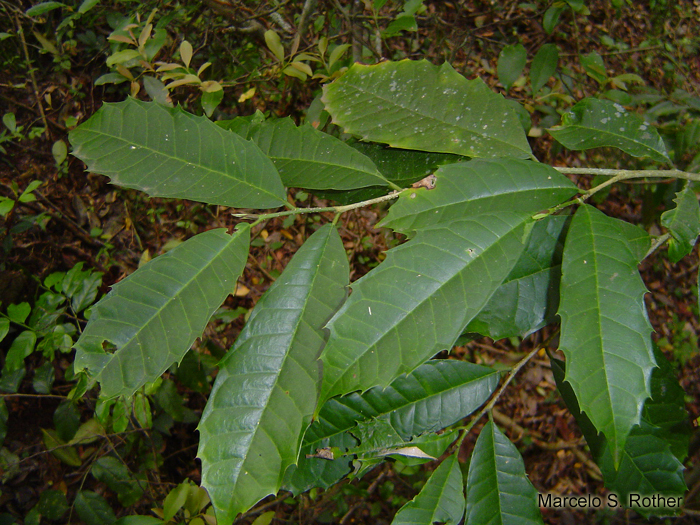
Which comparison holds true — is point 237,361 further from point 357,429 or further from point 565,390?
point 565,390

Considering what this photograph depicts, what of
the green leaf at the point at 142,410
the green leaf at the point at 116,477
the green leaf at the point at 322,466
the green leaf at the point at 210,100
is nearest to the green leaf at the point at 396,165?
the green leaf at the point at 322,466

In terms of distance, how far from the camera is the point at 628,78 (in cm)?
220

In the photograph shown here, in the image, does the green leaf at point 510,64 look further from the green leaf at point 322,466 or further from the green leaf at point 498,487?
the green leaf at point 322,466

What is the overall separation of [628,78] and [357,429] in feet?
7.66

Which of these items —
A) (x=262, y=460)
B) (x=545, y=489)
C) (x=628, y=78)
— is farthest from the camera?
(x=545, y=489)

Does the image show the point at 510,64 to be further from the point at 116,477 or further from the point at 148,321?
the point at 116,477

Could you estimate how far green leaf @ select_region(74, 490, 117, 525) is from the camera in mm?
1855

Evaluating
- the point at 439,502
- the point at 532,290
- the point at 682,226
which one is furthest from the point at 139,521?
the point at 682,226

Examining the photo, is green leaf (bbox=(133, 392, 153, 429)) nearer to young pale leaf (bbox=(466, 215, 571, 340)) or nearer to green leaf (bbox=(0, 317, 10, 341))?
green leaf (bbox=(0, 317, 10, 341))

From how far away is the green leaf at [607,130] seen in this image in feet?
3.17

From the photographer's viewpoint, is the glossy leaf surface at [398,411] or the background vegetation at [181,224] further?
the background vegetation at [181,224]

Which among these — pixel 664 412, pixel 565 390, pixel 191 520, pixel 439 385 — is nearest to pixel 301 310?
pixel 439 385

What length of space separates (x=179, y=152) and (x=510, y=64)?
1.67 metres

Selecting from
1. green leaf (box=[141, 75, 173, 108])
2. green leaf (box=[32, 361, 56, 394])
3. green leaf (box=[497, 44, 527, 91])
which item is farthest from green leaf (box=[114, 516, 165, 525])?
green leaf (box=[497, 44, 527, 91])
